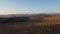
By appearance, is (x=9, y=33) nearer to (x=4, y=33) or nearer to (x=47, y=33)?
(x=4, y=33)

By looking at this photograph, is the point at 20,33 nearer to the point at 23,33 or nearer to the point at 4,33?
the point at 23,33

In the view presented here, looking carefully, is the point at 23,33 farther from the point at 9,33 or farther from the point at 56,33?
the point at 56,33

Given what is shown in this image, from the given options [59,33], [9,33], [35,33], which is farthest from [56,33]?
[9,33]

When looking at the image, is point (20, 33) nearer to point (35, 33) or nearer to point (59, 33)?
point (35, 33)

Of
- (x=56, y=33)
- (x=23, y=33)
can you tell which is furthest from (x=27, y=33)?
(x=56, y=33)

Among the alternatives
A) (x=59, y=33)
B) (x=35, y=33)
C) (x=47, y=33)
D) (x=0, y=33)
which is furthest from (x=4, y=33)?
(x=59, y=33)

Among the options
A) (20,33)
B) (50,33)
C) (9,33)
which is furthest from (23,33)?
(50,33)
